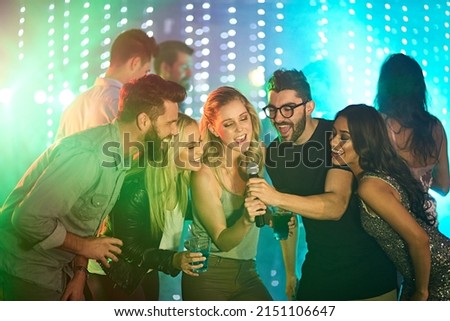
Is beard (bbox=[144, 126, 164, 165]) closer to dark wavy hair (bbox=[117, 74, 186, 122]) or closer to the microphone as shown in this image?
dark wavy hair (bbox=[117, 74, 186, 122])

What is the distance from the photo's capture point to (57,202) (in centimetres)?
237

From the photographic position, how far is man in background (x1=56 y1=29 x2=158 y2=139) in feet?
7.96

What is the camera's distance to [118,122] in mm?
2416

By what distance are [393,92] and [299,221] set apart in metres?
0.66

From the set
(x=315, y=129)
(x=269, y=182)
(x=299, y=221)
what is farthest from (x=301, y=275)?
(x=315, y=129)

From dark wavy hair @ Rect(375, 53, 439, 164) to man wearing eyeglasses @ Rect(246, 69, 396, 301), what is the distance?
27 cm

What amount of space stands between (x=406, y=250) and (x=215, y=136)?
896 mm

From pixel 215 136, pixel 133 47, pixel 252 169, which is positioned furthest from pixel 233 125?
pixel 133 47

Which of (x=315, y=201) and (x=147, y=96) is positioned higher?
(x=147, y=96)

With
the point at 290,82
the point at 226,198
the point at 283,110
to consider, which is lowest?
the point at 226,198

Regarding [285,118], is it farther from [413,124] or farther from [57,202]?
[57,202]

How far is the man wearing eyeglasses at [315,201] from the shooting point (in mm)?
2420

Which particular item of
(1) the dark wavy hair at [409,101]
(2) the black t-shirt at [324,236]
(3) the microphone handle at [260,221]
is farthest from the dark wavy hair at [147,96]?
(1) the dark wavy hair at [409,101]

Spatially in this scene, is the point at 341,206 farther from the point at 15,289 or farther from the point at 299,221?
the point at 15,289
